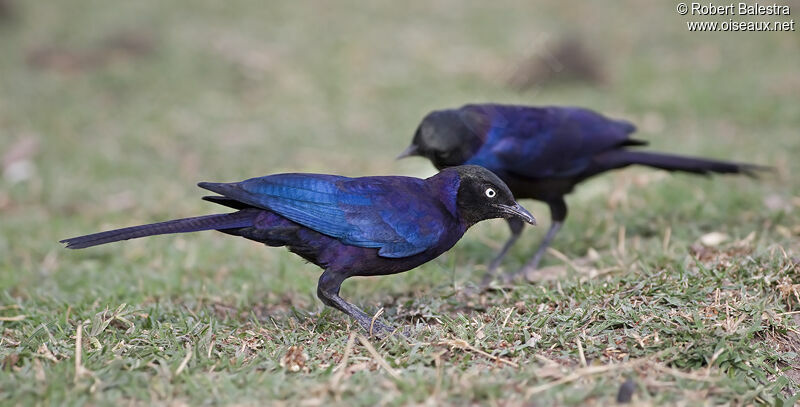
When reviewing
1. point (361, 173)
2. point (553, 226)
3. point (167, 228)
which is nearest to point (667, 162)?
point (553, 226)

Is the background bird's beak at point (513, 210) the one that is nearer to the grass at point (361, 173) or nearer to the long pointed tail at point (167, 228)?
the grass at point (361, 173)

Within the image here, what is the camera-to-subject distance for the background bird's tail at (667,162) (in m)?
5.11

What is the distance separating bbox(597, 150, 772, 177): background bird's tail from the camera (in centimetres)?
511

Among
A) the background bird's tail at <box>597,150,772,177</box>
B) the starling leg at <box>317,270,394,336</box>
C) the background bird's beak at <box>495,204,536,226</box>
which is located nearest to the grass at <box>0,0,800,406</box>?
the starling leg at <box>317,270,394,336</box>

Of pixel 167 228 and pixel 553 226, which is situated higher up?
pixel 167 228

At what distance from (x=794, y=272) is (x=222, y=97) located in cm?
695

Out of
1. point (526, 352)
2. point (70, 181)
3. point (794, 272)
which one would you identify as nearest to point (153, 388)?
point (526, 352)

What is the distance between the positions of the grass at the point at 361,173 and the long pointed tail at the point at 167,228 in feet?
1.30

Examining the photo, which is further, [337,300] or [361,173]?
[361,173]

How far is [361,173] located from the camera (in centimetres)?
720

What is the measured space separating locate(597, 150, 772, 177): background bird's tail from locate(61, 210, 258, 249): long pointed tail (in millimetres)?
2519

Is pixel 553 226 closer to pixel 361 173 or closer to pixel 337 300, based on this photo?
pixel 337 300

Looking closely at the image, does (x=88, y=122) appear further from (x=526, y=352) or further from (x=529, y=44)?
(x=526, y=352)

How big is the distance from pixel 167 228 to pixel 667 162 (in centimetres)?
327
